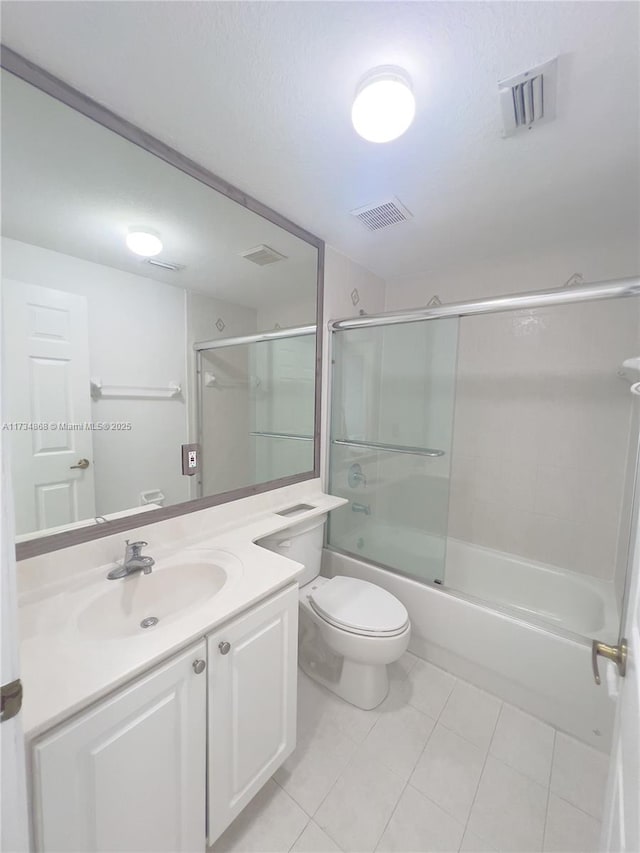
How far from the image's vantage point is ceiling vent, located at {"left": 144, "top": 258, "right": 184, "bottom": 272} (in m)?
1.30

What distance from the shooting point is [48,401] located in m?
1.04

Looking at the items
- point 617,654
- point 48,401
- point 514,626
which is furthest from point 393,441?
point 48,401

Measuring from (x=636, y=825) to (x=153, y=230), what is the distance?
6.17ft

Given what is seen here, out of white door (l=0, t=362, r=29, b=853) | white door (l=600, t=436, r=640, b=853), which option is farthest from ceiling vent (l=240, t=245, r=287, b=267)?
white door (l=600, t=436, r=640, b=853)

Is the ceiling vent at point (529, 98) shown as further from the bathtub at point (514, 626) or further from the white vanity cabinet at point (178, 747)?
the bathtub at point (514, 626)

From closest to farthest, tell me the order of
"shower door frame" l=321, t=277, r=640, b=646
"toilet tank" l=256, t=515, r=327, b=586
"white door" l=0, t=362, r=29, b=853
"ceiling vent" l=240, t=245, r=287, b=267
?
"white door" l=0, t=362, r=29, b=853, "shower door frame" l=321, t=277, r=640, b=646, "toilet tank" l=256, t=515, r=327, b=586, "ceiling vent" l=240, t=245, r=287, b=267

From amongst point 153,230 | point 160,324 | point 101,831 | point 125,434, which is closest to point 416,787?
point 101,831

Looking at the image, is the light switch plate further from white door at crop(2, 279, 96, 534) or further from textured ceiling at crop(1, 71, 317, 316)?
textured ceiling at crop(1, 71, 317, 316)

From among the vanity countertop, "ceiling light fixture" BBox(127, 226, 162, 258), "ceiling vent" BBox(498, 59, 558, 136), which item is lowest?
the vanity countertop

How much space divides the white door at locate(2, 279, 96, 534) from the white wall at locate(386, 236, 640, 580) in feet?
7.17

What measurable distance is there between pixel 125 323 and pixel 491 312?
5.11 ft

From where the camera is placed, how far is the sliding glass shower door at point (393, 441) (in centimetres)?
199

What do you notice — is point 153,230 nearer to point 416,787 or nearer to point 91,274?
point 91,274

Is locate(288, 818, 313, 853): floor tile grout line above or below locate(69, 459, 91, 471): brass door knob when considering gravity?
below
